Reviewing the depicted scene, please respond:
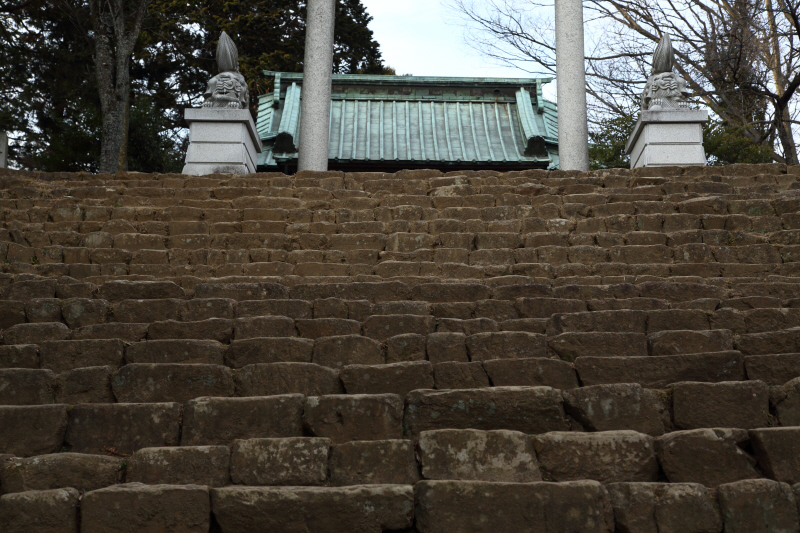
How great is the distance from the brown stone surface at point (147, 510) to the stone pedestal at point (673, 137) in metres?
7.67

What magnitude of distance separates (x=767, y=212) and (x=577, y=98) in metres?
4.38

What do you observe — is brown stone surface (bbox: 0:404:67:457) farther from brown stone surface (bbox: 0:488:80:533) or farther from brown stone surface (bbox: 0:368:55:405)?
brown stone surface (bbox: 0:488:80:533)

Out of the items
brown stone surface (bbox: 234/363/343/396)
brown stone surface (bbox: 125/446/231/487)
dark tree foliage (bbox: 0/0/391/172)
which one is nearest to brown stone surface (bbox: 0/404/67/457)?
brown stone surface (bbox: 125/446/231/487)

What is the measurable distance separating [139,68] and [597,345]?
18501 millimetres

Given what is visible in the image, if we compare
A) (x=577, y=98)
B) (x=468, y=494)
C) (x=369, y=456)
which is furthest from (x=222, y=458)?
(x=577, y=98)

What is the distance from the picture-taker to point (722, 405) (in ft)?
11.0

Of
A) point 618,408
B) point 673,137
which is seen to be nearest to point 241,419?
point 618,408

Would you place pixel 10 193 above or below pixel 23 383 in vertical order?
above

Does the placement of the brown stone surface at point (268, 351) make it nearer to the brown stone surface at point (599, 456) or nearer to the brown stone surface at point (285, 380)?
the brown stone surface at point (285, 380)

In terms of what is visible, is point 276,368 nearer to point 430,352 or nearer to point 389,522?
point 430,352

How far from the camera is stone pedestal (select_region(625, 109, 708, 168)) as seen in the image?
9.05m

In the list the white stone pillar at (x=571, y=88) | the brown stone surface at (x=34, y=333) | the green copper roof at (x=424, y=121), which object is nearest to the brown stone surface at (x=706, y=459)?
the brown stone surface at (x=34, y=333)

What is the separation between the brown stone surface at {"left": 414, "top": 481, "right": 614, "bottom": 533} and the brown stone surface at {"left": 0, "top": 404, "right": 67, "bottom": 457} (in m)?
1.73

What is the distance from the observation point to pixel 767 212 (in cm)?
652
